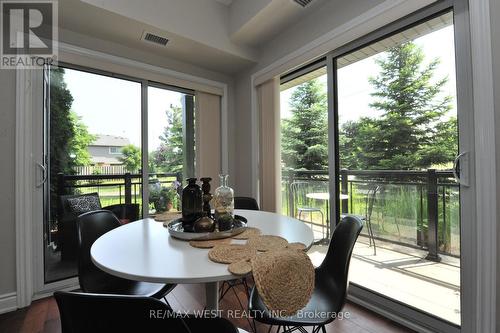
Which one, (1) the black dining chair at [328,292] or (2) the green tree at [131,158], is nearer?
(1) the black dining chair at [328,292]

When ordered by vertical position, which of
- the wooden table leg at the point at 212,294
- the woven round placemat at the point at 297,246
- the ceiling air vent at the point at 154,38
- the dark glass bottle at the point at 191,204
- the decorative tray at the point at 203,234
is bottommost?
the wooden table leg at the point at 212,294

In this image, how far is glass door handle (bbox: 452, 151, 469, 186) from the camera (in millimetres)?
1415

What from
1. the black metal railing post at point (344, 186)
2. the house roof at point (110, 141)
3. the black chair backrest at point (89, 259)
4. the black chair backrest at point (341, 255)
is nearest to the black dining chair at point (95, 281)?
the black chair backrest at point (89, 259)

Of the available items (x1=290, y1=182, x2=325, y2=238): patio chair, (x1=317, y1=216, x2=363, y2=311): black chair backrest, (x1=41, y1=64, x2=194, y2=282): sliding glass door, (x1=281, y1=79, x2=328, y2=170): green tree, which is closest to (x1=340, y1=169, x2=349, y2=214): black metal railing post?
(x1=281, y1=79, x2=328, y2=170): green tree

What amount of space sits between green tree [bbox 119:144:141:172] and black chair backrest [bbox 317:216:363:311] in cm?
220

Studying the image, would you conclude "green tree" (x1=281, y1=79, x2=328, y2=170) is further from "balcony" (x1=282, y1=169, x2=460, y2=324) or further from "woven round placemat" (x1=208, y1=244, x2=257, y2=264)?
"woven round placemat" (x1=208, y1=244, x2=257, y2=264)

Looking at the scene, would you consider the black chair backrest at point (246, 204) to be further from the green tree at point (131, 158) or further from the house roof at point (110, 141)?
the house roof at point (110, 141)

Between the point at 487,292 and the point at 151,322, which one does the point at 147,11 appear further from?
the point at 487,292

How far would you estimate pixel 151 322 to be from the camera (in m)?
0.62

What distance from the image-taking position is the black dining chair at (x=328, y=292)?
1.04 meters

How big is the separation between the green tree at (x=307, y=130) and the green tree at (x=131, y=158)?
5.52 feet

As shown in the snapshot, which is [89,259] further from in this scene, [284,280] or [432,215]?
[432,215]

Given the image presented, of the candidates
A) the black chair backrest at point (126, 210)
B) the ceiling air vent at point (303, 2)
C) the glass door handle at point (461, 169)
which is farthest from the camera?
the black chair backrest at point (126, 210)

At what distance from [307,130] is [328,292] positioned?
70.3 inches
